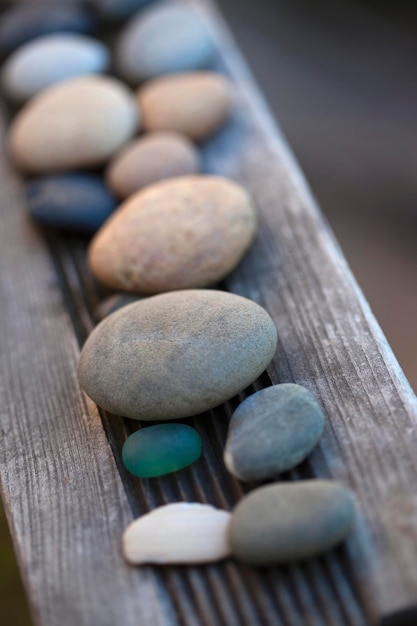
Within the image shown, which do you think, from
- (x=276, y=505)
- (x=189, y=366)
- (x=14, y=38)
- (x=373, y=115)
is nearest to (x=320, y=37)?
(x=373, y=115)

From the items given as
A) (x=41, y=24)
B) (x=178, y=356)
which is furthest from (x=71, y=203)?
(x=41, y=24)

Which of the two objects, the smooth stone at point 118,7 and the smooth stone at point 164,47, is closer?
the smooth stone at point 164,47

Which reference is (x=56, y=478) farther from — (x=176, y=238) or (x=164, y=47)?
(x=164, y=47)

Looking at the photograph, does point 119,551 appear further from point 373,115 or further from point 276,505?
point 373,115

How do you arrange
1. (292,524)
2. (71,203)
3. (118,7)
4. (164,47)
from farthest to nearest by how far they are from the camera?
(118,7)
(164,47)
(71,203)
(292,524)

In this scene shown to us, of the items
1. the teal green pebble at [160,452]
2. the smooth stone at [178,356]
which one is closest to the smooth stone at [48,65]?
the smooth stone at [178,356]

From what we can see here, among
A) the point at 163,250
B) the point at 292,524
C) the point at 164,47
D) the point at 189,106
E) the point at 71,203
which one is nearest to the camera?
the point at 292,524

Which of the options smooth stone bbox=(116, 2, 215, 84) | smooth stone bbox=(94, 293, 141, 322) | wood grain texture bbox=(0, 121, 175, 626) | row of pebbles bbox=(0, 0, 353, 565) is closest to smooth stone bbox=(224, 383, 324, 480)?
row of pebbles bbox=(0, 0, 353, 565)

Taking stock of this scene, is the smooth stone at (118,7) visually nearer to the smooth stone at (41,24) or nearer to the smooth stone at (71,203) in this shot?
the smooth stone at (41,24)
